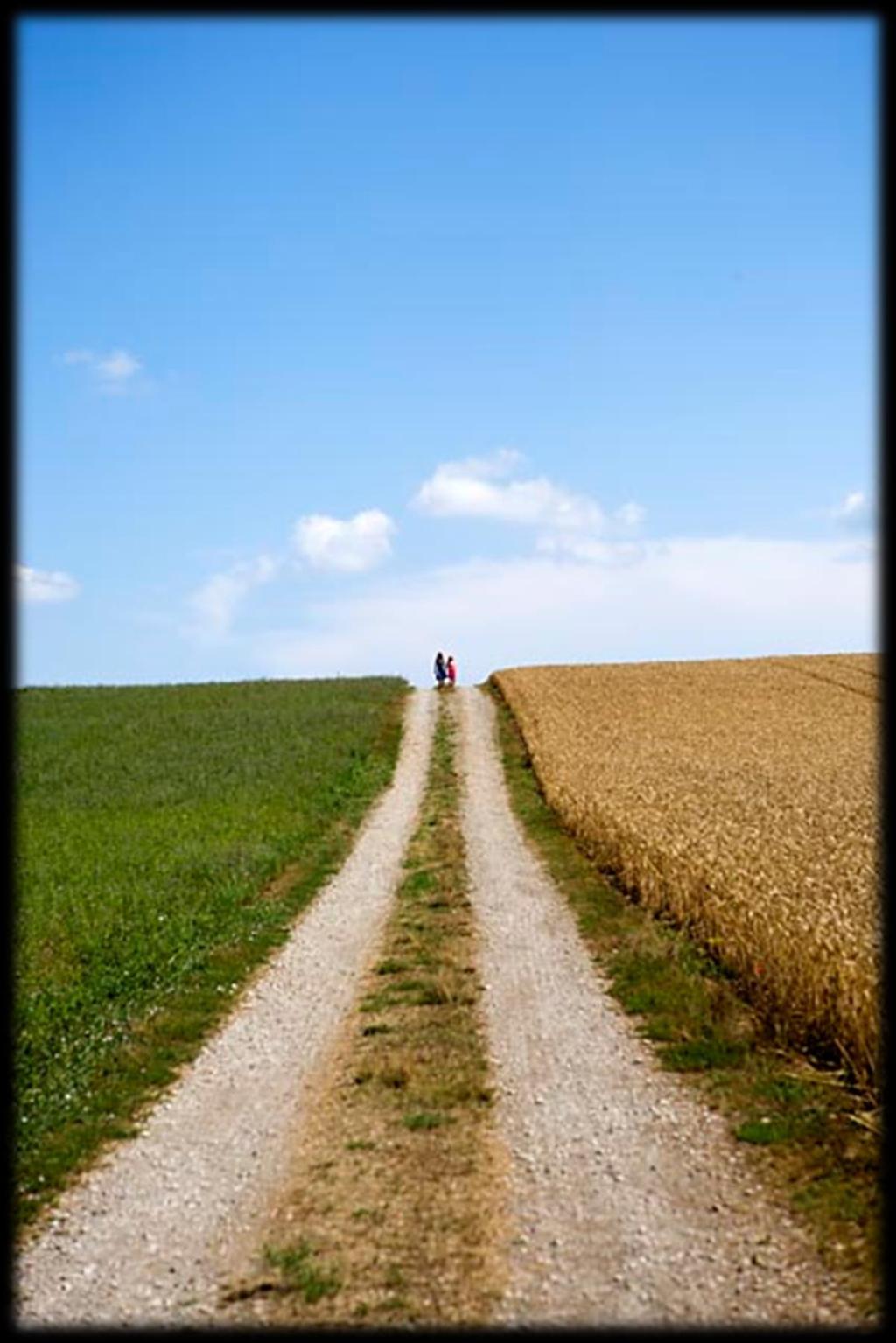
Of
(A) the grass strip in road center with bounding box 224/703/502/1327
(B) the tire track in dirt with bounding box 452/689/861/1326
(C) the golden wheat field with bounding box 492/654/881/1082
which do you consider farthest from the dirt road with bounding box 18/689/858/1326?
(C) the golden wheat field with bounding box 492/654/881/1082

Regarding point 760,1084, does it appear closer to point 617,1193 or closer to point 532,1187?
point 617,1193

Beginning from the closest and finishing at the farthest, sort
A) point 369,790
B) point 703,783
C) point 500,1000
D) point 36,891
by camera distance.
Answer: point 500,1000 < point 36,891 < point 703,783 < point 369,790

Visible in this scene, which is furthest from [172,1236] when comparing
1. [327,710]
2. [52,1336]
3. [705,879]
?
[327,710]

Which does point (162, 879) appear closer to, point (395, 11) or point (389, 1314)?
point (389, 1314)

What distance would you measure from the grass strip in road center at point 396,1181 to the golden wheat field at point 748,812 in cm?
371

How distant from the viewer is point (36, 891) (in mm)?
21609

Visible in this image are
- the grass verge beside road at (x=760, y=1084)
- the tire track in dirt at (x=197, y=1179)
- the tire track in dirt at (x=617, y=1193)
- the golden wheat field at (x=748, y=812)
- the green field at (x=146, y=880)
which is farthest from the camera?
the golden wheat field at (x=748, y=812)

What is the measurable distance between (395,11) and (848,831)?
22316mm

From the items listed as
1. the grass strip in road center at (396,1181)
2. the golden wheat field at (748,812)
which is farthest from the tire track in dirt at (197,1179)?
the golden wheat field at (748,812)

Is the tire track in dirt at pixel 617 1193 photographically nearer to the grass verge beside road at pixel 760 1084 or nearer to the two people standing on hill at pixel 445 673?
the grass verge beside road at pixel 760 1084

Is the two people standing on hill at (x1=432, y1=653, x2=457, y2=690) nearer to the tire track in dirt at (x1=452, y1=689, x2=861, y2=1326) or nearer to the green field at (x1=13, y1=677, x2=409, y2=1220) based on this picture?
the green field at (x1=13, y1=677, x2=409, y2=1220)

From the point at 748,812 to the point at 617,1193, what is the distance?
60.8ft

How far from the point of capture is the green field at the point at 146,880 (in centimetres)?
1243

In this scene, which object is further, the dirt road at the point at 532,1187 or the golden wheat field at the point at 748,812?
the golden wheat field at the point at 748,812
